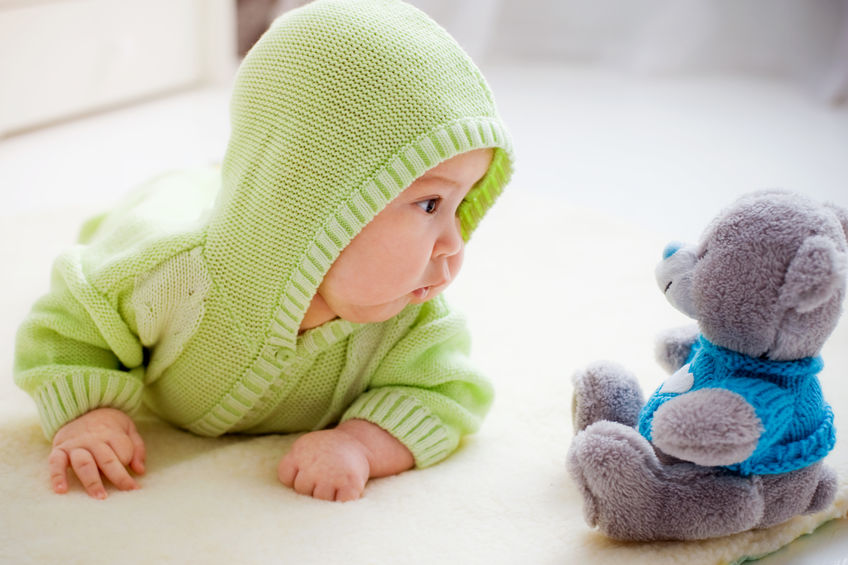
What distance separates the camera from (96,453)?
0.98 meters

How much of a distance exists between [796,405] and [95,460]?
2.19 ft

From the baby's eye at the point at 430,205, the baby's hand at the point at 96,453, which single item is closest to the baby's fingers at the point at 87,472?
the baby's hand at the point at 96,453

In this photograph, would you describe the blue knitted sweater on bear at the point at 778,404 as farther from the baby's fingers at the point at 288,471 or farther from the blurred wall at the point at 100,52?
the blurred wall at the point at 100,52

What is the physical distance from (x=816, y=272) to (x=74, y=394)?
0.72 meters

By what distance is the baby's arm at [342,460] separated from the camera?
99 centimetres

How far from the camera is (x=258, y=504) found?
0.96 meters

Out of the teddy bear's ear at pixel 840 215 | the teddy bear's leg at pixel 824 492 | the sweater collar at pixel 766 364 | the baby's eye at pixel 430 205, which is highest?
the teddy bear's ear at pixel 840 215

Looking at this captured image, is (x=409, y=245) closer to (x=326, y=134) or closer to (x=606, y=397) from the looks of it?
(x=326, y=134)

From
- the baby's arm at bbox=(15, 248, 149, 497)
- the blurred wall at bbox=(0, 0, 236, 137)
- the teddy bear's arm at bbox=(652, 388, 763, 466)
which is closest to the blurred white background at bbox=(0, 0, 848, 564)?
the blurred wall at bbox=(0, 0, 236, 137)

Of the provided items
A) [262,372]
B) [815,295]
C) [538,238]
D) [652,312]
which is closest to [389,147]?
[262,372]

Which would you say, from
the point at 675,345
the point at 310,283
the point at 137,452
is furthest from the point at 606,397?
the point at 137,452

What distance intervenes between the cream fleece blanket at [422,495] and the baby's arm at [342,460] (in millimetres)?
15

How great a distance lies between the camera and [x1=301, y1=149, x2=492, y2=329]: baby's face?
0.95 metres

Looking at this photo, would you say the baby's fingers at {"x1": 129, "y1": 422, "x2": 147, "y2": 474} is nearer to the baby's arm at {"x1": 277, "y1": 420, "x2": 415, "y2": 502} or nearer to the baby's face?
the baby's arm at {"x1": 277, "y1": 420, "x2": 415, "y2": 502}
